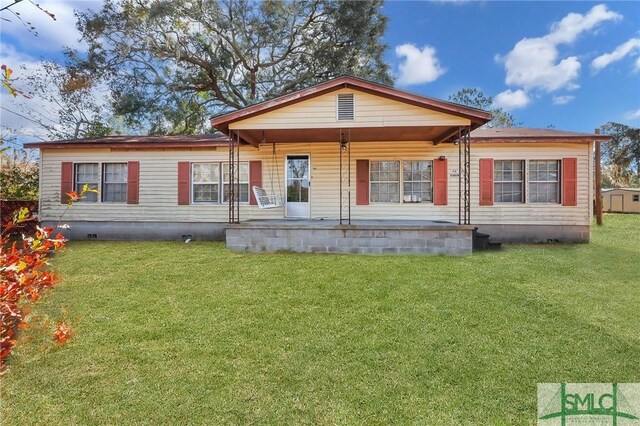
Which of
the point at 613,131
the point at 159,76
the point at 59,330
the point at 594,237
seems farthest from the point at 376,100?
the point at 613,131

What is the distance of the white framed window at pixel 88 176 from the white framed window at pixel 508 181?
1162cm

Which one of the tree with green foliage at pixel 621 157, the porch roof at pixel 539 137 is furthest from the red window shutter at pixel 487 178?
the tree with green foliage at pixel 621 157

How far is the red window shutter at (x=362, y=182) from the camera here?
8898 millimetres

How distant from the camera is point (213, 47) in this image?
48.6 ft

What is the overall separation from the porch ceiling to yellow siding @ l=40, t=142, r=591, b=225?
30 centimetres

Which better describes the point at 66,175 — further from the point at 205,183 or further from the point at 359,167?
the point at 359,167

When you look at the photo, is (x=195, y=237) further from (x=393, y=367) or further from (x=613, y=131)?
(x=613, y=131)

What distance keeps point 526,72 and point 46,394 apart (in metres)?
21.5

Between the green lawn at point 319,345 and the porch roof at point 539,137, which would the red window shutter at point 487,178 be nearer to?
the porch roof at point 539,137

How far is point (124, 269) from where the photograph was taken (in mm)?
5578

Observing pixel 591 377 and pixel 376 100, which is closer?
pixel 591 377

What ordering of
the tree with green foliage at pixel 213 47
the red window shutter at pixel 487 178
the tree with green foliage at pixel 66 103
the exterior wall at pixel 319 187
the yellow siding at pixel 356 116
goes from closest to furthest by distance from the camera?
the yellow siding at pixel 356 116, the exterior wall at pixel 319 187, the red window shutter at pixel 487 178, the tree with green foliage at pixel 213 47, the tree with green foliage at pixel 66 103

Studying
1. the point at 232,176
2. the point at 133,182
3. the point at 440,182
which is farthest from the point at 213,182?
the point at 440,182

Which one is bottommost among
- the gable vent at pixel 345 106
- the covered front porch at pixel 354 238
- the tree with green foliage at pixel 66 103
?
the covered front porch at pixel 354 238
